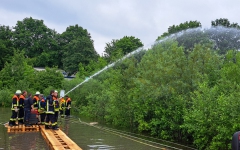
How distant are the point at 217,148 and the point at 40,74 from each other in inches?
1396

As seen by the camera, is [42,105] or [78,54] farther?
[78,54]

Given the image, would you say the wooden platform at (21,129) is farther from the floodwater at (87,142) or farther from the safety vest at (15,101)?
the safety vest at (15,101)

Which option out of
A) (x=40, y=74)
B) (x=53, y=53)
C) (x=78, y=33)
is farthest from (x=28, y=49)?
(x=40, y=74)

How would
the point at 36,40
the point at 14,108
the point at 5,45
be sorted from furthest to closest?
the point at 36,40
the point at 5,45
the point at 14,108

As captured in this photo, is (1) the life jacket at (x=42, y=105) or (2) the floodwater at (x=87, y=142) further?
(1) the life jacket at (x=42, y=105)

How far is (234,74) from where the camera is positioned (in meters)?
14.4

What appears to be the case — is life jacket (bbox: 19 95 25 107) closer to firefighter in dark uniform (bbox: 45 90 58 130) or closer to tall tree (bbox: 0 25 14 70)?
firefighter in dark uniform (bbox: 45 90 58 130)

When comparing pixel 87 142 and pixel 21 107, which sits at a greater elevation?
pixel 21 107

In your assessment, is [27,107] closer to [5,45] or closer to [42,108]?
[42,108]

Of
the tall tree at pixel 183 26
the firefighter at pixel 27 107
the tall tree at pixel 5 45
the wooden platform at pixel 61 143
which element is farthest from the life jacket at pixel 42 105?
the tall tree at pixel 5 45

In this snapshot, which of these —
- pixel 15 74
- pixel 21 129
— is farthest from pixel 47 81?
pixel 21 129

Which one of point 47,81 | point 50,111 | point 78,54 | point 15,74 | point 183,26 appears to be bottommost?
point 50,111

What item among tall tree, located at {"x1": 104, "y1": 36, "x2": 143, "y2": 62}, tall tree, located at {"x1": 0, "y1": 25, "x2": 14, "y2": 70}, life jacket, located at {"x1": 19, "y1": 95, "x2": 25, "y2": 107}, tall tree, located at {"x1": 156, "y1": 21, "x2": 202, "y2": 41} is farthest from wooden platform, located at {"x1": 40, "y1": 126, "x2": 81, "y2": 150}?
tall tree, located at {"x1": 0, "y1": 25, "x2": 14, "y2": 70}

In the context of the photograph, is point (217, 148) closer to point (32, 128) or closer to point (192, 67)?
point (192, 67)
